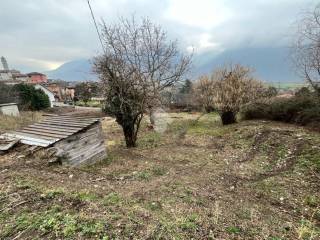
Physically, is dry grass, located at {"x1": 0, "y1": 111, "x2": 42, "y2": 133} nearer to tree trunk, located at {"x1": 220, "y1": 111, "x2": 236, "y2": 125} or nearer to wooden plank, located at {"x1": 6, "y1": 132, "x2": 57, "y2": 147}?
wooden plank, located at {"x1": 6, "y1": 132, "x2": 57, "y2": 147}

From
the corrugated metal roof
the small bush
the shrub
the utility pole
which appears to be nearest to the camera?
the corrugated metal roof

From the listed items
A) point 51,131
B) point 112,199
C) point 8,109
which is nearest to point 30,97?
point 8,109

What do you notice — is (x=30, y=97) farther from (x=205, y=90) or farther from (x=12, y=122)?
(x=205, y=90)

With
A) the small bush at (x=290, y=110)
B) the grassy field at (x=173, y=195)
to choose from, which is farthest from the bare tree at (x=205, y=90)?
the grassy field at (x=173, y=195)

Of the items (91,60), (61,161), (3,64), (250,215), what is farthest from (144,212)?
(3,64)

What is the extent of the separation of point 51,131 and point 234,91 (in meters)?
10.3

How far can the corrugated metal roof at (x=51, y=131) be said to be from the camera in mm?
6512

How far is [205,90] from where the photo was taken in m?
16.1

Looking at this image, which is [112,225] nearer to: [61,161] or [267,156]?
[61,161]

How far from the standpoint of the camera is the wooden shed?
21.1 feet

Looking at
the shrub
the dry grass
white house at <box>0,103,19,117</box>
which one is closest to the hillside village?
the dry grass

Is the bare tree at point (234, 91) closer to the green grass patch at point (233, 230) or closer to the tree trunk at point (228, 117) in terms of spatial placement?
the tree trunk at point (228, 117)

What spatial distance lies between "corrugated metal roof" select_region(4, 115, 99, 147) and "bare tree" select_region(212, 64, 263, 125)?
27.7ft

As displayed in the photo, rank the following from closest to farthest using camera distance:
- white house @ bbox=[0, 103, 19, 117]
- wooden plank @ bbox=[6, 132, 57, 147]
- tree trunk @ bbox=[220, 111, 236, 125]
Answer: wooden plank @ bbox=[6, 132, 57, 147]
tree trunk @ bbox=[220, 111, 236, 125]
white house @ bbox=[0, 103, 19, 117]
